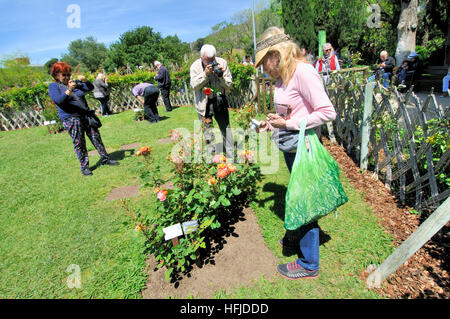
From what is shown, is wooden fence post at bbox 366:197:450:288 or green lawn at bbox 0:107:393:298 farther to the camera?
green lawn at bbox 0:107:393:298

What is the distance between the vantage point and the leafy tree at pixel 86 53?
57.2 meters

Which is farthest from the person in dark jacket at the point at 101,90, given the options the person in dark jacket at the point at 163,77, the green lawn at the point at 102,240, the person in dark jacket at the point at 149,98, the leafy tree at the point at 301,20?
the leafy tree at the point at 301,20

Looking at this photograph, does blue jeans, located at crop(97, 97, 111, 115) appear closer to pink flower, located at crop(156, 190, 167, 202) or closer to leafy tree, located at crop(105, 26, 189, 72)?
pink flower, located at crop(156, 190, 167, 202)

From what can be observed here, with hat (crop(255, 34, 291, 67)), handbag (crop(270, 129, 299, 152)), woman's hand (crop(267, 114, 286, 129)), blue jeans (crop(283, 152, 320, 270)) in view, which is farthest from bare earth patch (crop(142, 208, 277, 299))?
hat (crop(255, 34, 291, 67))

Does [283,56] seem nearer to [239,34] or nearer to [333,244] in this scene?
[333,244]

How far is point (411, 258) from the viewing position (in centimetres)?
211

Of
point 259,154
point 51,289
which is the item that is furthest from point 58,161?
point 259,154

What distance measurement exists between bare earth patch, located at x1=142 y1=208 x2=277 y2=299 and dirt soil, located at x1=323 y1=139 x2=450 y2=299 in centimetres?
88

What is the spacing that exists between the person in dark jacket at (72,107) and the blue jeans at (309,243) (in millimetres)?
3881

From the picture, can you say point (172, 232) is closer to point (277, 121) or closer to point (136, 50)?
point (277, 121)

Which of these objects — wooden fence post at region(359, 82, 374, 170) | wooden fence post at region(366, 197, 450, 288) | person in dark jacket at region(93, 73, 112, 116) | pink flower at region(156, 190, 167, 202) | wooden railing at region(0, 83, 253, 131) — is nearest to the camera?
wooden fence post at region(366, 197, 450, 288)

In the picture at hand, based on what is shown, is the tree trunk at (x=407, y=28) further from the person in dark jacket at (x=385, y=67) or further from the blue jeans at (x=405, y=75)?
the blue jeans at (x=405, y=75)

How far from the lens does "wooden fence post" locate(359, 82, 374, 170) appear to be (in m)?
3.20
